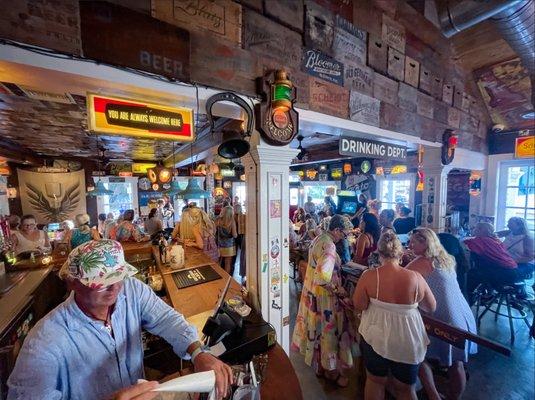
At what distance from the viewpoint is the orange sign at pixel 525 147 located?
192 inches

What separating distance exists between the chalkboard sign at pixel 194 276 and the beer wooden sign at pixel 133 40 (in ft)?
6.88

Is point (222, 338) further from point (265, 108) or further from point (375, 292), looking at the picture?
point (265, 108)

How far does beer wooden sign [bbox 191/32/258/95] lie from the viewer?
6.15ft

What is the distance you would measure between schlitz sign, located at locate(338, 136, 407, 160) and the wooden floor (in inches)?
105

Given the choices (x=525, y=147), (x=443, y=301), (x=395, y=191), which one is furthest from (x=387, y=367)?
(x=395, y=191)

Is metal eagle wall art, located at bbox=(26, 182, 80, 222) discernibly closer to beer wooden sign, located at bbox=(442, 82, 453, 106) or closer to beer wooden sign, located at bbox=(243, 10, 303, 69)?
beer wooden sign, located at bbox=(243, 10, 303, 69)

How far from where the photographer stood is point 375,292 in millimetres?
2023

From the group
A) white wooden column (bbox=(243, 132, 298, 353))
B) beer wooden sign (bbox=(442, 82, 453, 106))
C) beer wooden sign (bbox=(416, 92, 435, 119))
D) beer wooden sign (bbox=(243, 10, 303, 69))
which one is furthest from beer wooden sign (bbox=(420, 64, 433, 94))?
white wooden column (bbox=(243, 132, 298, 353))

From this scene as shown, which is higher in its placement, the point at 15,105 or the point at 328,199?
the point at 15,105

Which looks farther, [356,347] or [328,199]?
[328,199]

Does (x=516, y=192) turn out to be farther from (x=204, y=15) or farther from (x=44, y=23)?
(x=44, y=23)

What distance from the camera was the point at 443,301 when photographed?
226cm

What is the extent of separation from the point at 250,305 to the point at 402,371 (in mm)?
1447

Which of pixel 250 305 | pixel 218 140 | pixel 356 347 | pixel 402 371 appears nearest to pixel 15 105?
pixel 218 140
